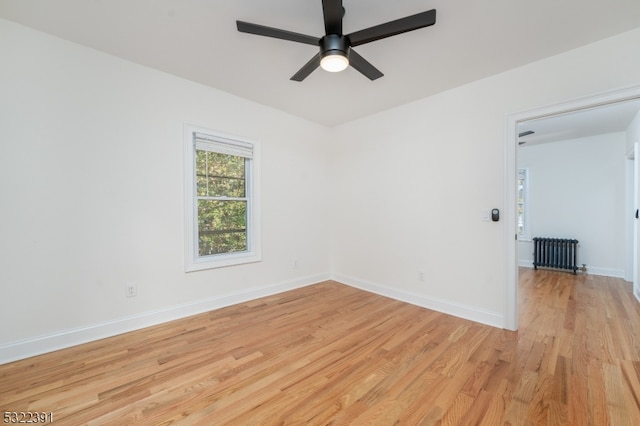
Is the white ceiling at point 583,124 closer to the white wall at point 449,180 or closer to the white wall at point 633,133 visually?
the white wall at point 633,133

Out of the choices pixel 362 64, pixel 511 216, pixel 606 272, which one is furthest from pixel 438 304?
pixel 606 272

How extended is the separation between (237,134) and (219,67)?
0.86 meters

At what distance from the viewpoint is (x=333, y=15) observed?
1610 millimetres

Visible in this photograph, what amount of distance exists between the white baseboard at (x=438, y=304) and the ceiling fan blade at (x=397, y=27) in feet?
9.11

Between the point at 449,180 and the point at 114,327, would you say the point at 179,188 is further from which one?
the point at 449,180

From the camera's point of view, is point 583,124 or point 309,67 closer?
point 309,67

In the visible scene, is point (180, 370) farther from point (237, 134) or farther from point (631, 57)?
point (631, 57)

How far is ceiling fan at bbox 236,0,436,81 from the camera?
1.57 metres

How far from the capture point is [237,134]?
11.1 feet

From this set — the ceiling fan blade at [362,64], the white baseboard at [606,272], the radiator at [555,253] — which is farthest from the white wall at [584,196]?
the ceiling fan blade at [362,64]

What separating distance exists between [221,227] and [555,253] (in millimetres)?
6359

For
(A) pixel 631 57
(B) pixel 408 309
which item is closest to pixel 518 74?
(A) pixel 631 57

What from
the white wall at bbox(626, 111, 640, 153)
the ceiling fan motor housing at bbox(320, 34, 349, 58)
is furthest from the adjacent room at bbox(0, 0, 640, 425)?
the white wall at bbox(626, 111, 640, 153)

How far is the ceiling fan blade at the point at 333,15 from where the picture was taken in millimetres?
1495
